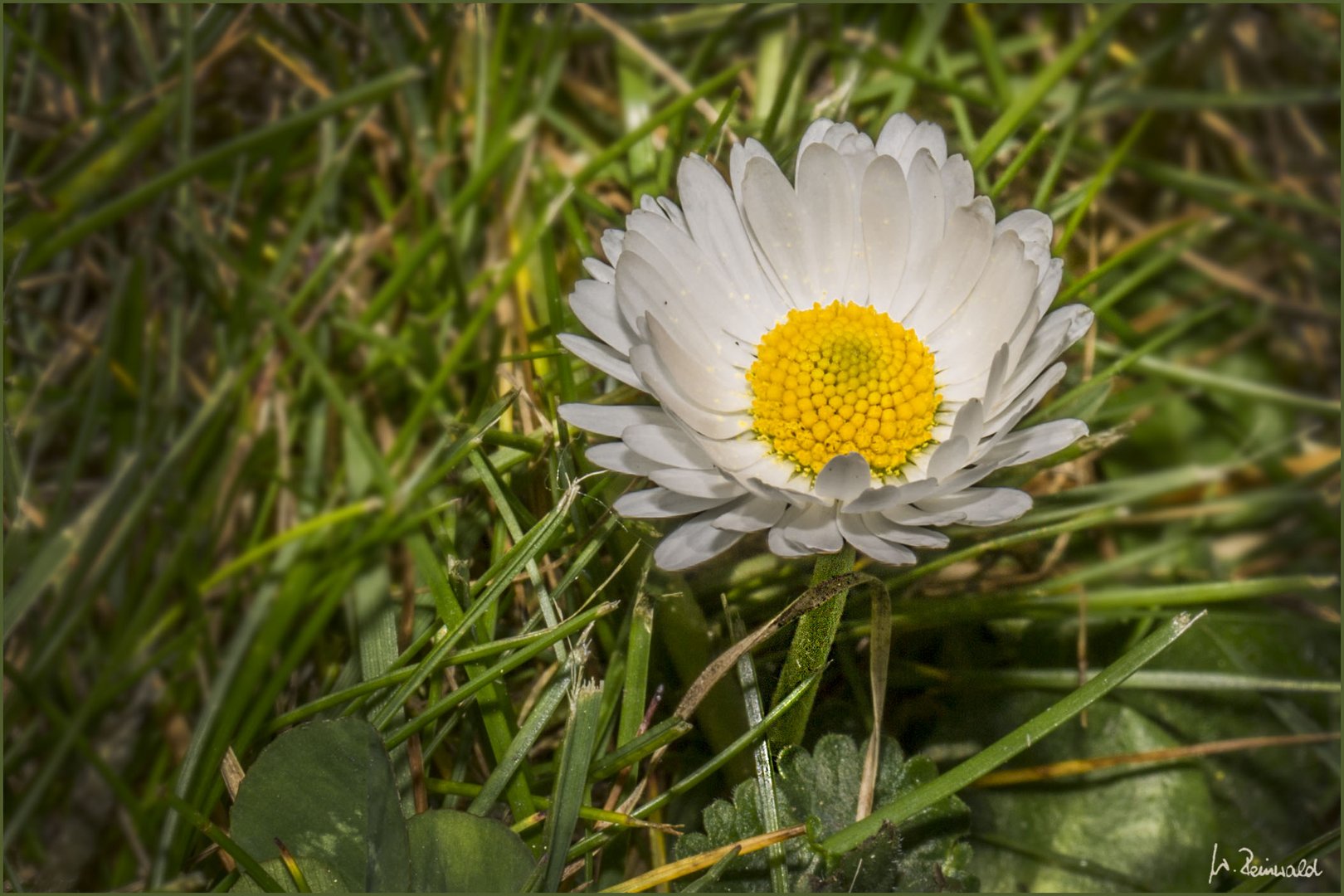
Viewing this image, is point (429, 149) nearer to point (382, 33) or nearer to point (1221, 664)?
point (382, 33)

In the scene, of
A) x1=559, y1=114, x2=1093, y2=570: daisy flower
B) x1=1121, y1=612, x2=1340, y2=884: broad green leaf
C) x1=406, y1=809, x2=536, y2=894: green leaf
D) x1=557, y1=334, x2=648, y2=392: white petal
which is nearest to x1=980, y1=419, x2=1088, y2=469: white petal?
x1=559, y1=114, x2=1093, y2=570: daisy flower

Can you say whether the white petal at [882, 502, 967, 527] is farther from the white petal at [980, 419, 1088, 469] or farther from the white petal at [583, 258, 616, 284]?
the white petal at [583, 258, 616, 284]

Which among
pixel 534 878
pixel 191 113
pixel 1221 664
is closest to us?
pixel 534 878

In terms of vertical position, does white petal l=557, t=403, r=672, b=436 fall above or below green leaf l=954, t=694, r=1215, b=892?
above

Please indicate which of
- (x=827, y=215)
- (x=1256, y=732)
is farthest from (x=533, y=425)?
(x=1256, y=732)

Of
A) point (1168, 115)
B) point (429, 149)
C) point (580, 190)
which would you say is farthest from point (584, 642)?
point (1168, 115)

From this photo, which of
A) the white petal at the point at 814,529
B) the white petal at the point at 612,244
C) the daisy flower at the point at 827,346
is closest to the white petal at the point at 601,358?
the daisy flower at the point at 827,346
